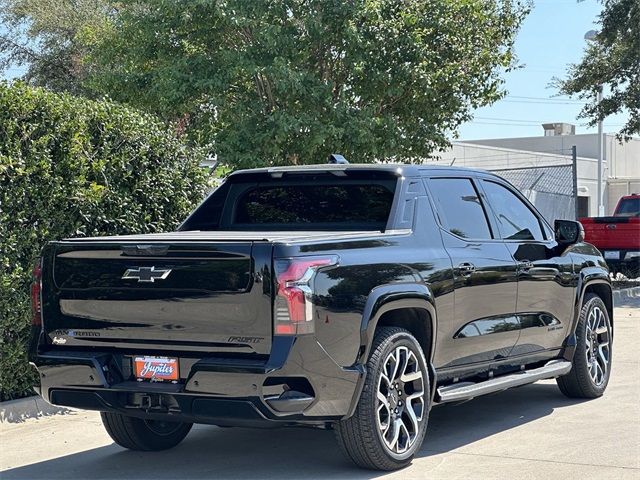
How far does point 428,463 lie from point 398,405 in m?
0.49

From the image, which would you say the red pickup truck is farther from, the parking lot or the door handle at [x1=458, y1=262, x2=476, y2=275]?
the door handle at [x1=458, y1=262, x2=476, y2=275]

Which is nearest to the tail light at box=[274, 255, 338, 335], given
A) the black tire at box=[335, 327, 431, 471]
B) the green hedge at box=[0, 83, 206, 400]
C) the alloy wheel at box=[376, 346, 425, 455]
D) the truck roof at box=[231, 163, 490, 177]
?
the black tire at box=[335, 327, 431, 471]

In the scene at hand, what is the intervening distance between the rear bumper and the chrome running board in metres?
1.16

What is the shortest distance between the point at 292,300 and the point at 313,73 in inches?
452

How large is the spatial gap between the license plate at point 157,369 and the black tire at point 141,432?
1109mm

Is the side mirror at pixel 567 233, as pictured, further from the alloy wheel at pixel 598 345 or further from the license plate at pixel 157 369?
the license plate at pixel 157 369

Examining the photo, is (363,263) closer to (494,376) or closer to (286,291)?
(286,291)

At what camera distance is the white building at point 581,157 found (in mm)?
39625

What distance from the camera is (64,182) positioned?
29.2 ft

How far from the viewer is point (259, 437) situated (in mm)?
7750

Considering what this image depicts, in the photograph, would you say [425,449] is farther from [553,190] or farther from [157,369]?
[553,190]

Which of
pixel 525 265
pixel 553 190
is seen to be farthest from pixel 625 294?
pixel 525 265

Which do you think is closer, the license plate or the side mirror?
the license plate

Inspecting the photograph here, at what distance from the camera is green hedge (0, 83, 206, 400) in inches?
332
